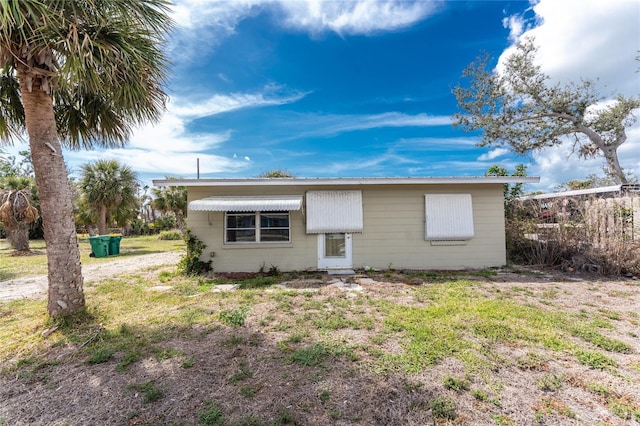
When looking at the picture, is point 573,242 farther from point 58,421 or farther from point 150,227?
point 150,227

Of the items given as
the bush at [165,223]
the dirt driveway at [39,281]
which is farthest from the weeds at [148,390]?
the bush at [165,223]

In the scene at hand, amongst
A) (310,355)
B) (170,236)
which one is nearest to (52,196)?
(310,355)

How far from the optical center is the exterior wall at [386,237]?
9.93 m

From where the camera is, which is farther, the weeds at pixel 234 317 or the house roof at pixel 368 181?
the house roof at pixel 368 181

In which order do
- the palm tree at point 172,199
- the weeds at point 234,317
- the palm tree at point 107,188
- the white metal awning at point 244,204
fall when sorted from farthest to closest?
Result: the palm tree at point 172,199, the palm tree at point 107,188, the white metal awning at point 244,204, the weeds at point 234,317

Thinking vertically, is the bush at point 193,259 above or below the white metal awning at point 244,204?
below

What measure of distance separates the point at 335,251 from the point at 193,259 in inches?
194

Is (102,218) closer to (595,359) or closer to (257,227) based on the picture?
(257,227)

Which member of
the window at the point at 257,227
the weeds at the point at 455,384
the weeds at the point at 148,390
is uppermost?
the window at the point at 257,227

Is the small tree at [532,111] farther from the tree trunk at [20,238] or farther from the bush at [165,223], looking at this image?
the bush at [165,223]

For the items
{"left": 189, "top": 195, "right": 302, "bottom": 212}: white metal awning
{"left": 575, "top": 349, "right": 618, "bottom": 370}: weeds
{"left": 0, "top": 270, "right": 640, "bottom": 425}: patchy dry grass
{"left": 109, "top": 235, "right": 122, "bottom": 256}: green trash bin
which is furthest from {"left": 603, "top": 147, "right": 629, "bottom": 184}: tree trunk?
{"left": 109, "top": 235, "right": 122, "bottom": 256}: green trash bin

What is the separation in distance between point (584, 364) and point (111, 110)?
9797 millimetres

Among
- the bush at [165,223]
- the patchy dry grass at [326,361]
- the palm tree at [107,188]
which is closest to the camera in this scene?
the patchy dry grass at [326,361]

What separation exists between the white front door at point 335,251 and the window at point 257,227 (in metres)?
1.29
